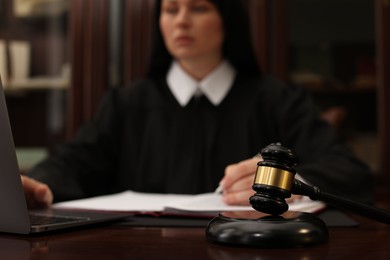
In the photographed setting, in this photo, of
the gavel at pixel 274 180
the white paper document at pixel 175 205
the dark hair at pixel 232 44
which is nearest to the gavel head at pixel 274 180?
the gavel at pixel 274 180

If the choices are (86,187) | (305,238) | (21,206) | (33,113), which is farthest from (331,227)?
(33,113)

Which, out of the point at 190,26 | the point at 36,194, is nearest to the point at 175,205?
the point at 36,194

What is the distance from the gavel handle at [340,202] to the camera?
0.57 m

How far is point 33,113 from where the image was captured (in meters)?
1.96

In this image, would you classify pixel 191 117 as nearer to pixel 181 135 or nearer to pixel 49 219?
pixel 181 135

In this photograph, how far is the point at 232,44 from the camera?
1.43 m

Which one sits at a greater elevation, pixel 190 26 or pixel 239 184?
pixel 190 26

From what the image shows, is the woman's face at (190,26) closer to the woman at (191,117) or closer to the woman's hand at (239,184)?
the woman at (191,117)

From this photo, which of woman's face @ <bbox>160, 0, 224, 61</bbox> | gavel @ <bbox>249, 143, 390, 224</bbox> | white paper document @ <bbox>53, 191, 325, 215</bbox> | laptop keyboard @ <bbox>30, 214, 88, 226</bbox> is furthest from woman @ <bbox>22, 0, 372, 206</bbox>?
gavel @ <bbox>249, 143, 390, 224</bbox>

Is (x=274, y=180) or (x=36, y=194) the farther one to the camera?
(x=36, y=194)

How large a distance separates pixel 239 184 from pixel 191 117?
23.8 inches

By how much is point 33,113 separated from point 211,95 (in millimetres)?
818

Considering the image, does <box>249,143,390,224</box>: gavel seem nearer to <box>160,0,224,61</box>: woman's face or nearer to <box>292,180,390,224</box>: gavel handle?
<box>292,180,390,224</box>: gavel handle

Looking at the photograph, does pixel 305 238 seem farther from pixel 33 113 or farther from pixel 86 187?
pixel 33 113
